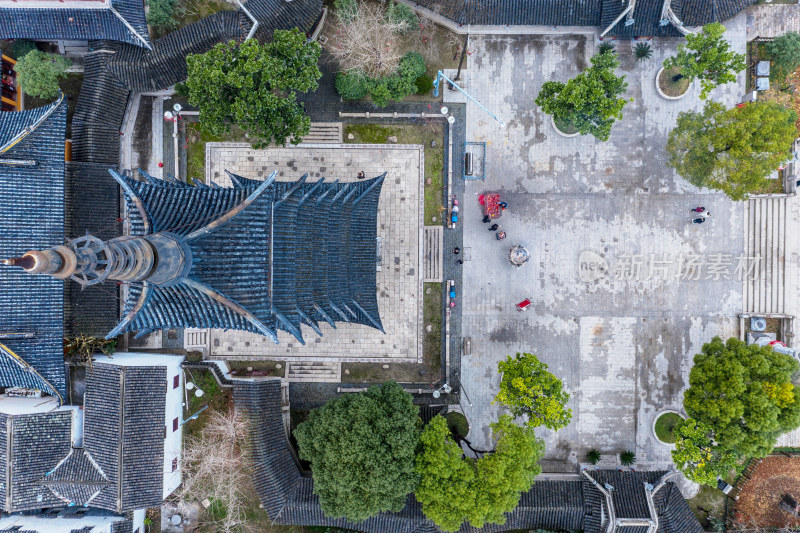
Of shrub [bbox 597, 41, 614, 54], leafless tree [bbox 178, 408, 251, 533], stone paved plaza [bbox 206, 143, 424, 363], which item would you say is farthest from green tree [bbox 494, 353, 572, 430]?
shrub [bbox 597, 41, 614, 54]

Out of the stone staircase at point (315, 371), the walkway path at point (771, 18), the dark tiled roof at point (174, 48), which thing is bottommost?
the stone staircase at point (315, 371)

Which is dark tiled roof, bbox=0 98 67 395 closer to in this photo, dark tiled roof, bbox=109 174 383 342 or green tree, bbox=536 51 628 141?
dark tiled roof, bbox=109 174 383 342

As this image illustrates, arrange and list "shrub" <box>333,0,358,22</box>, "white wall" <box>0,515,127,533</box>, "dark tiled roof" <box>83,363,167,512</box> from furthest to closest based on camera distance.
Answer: "shrub" <box>333,0,358,22</box>, "white wall" <box>0,515,127,533</box>, "dark tiled roof" <box>83,363,167,512</box>

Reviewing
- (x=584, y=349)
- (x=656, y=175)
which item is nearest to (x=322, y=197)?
(x=584, y=349)

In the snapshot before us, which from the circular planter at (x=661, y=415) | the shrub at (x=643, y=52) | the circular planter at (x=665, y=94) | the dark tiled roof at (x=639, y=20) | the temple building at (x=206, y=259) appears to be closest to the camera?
the temple building at (x=206, y=259)

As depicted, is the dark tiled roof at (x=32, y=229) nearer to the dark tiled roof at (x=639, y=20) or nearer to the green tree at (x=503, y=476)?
the green tree at (x=503, y=476)

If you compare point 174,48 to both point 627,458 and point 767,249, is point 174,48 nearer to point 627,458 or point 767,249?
point 627,458

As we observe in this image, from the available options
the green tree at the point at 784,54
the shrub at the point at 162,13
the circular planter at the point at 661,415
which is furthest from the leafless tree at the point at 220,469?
the green tree at the point at 784,54
